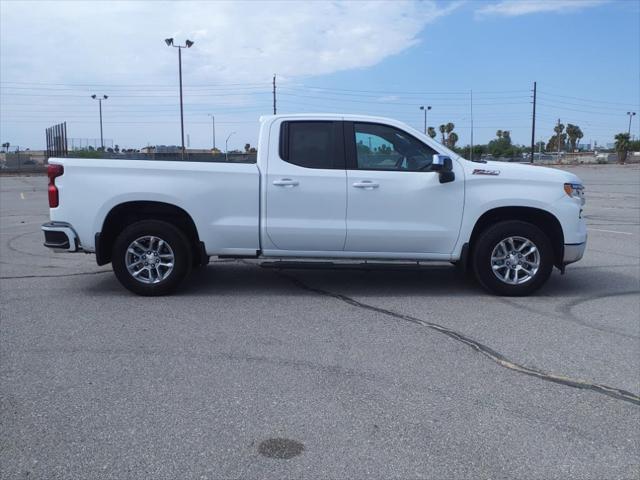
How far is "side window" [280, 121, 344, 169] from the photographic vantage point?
717 centimetres

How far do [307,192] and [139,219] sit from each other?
6.46 ft

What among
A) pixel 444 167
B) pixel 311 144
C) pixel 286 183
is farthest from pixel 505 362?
pixel 311 144

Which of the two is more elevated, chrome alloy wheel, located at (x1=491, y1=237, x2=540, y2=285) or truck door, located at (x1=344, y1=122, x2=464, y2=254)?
truck door, located at (x1=344, y1=122, x2=464, y2=254)

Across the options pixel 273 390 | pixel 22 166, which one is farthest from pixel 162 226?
pixel 22 166

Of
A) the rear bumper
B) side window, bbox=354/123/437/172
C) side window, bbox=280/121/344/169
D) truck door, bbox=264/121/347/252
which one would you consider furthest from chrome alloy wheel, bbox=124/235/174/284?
side window, bbox=354/123/437/172

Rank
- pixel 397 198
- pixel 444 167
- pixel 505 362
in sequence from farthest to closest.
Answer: pixel 397 198
pixel 444 167
pixel 505 362

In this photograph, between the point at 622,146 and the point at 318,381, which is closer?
the point at 318,381

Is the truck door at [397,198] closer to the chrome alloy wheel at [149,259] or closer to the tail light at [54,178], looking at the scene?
the chrome alloy wheel at [149,259]

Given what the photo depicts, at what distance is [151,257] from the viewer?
7.14 meters

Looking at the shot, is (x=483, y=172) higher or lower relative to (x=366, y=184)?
higher

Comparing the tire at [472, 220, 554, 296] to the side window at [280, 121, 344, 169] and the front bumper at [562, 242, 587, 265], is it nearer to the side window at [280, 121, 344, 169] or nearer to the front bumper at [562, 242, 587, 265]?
the front bumper at [562, 242, 587, 265]

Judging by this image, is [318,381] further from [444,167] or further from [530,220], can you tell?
[530,220]

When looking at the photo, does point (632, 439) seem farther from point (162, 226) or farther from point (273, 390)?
point (162, 226)

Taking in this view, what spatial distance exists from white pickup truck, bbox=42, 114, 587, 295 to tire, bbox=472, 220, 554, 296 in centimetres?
1
